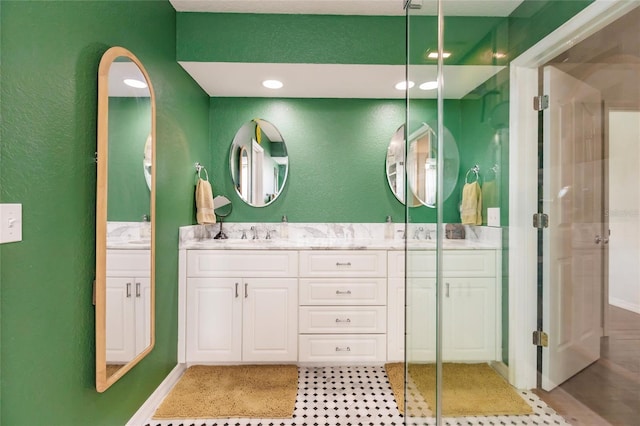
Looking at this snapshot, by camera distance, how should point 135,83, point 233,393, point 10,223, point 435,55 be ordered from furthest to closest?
point 233,393 < point 135,83 < point 435,55 < point 10,223

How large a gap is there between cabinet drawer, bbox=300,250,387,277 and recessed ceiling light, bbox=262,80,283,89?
50.9 inches

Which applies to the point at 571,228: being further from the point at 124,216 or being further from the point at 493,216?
the point at 124,216

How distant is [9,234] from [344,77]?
208 cm

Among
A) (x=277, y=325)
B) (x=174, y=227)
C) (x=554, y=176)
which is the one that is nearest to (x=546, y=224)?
(x=554, y=176)

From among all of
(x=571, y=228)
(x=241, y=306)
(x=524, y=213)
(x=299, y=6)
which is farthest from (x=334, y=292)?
(x=299, y=6)

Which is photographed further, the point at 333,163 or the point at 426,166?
the point at 333,163

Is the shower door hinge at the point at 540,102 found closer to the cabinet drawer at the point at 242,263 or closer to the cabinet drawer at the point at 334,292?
the cabinet drawer at the point at 334,292

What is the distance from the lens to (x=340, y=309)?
92.2 inches

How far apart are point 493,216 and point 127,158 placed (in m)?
1.60

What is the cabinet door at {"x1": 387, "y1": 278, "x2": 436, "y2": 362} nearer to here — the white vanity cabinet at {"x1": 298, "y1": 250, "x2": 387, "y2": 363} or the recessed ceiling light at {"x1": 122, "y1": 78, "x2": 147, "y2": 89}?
the white vanity cabinet at {"x1": 298, "y1": 250, "x2": 387, "y2": 363}

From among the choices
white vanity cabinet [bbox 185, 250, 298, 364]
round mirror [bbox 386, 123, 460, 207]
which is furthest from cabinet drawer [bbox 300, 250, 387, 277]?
round mirror [bbox 386, 123, 460, 207]

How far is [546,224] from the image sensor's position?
134 cm

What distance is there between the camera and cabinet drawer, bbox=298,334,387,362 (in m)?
2.34

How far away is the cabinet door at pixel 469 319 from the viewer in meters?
1.27
